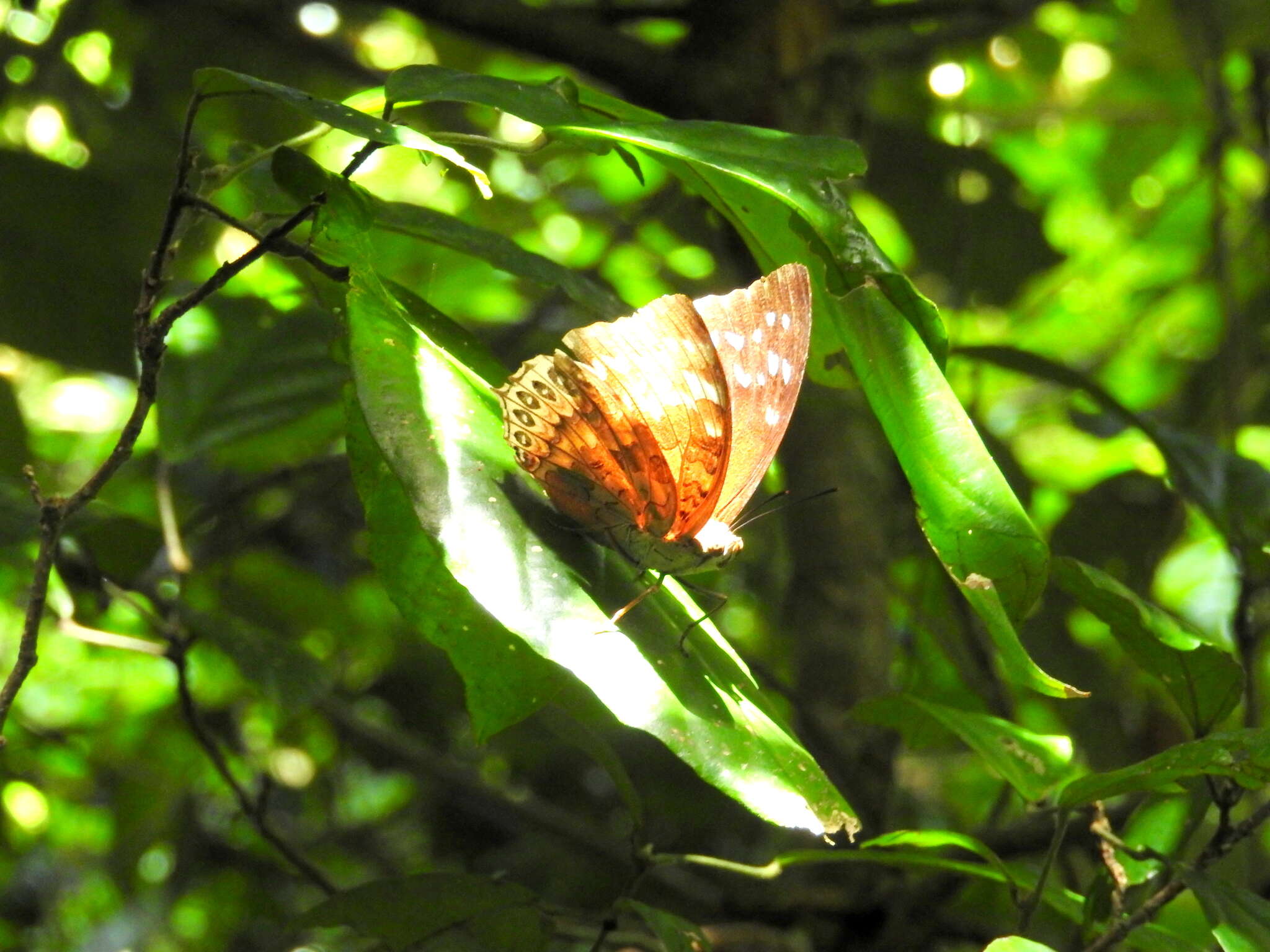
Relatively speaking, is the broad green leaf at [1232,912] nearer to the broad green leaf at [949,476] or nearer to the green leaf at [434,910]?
the broad green leaf at [949,476]

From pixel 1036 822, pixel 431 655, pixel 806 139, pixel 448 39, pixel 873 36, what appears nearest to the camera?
pixel 806 139

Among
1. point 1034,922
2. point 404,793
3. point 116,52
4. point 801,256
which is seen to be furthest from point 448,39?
point 1034,922

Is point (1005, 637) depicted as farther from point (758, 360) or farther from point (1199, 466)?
point (1199, 466)

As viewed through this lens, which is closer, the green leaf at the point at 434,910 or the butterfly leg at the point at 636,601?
the butterfly leg at the point at 636,601

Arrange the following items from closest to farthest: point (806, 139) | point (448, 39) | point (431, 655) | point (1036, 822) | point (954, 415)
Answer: point (954, 415) < point (806, 139) < point (1036, 822) < point (431, 655) < point (448, 39)

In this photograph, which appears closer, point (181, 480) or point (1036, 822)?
point (1036, 822)

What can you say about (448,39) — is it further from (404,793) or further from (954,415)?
(954,415)

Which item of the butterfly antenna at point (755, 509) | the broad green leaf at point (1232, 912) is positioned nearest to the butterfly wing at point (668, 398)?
the butterfly antenna at point (755, 509)

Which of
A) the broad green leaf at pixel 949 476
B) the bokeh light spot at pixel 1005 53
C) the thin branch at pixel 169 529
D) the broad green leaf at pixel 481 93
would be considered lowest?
the thin branch at pixel 169 529
